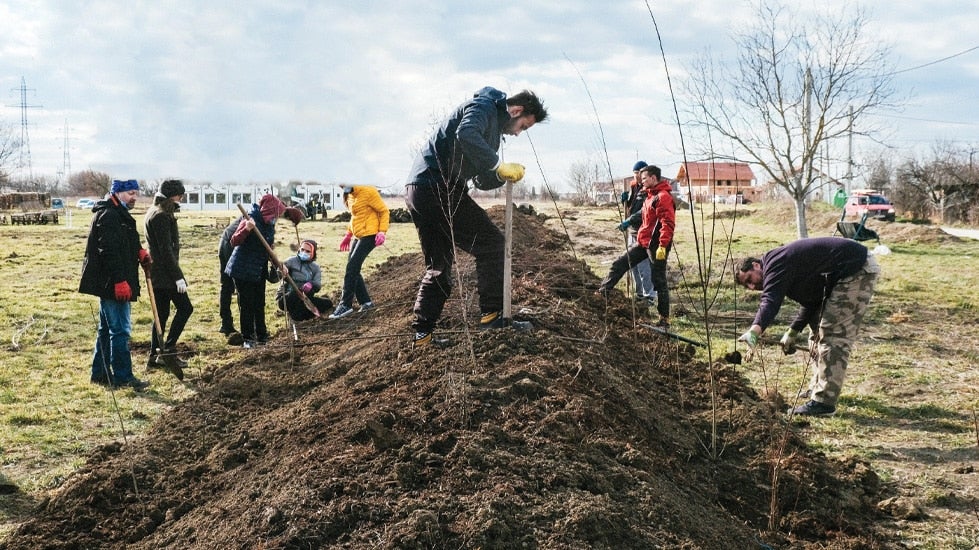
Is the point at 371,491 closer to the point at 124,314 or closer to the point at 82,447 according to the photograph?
the point at 82,447

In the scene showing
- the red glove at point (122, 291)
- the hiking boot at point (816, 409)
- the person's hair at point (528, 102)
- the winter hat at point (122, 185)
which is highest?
the person's hair at point (528, 102)

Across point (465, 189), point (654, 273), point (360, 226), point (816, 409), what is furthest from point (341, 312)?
point (816, 409)

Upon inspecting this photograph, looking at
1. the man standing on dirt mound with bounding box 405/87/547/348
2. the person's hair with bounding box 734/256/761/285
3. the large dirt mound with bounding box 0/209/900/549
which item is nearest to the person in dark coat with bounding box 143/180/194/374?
the large dirt mound with bounding box 0/209/900/549

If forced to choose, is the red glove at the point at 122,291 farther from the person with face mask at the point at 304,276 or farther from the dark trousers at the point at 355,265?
the person with face mask at the point at 304,276

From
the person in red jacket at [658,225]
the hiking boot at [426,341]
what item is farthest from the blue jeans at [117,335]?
the person in red jacket at [658,225]

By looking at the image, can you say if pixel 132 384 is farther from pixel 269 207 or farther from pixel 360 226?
pixel 360 226

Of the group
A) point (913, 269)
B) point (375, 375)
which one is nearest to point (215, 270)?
point (375, 375)

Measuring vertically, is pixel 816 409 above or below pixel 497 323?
below

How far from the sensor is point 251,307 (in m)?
7.42

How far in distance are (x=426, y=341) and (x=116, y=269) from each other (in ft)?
9.26

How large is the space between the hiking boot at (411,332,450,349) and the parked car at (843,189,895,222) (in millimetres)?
29152

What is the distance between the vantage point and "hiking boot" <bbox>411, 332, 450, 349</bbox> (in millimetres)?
4879

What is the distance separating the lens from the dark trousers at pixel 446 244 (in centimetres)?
476

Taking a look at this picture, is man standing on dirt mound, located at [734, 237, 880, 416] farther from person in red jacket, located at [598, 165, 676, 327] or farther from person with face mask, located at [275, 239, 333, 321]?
person with face mask, located at [275, 239, 333, 321]
